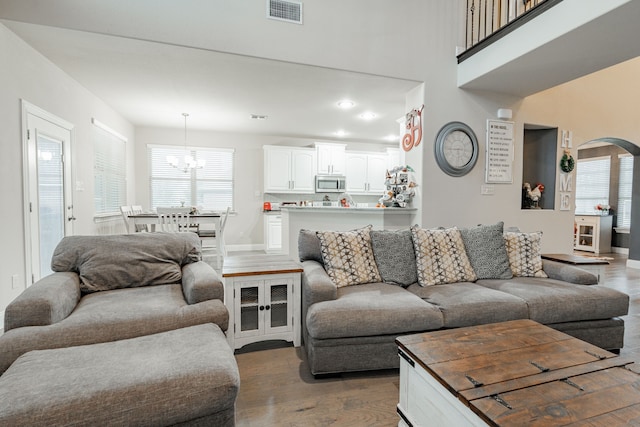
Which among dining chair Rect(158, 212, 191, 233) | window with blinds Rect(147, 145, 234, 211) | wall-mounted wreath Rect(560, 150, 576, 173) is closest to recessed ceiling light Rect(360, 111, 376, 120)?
wall-mounted wreath Rect(560, 150, 576, 173)

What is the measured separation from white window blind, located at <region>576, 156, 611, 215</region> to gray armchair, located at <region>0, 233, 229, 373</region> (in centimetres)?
860

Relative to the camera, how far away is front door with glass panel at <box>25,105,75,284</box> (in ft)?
10.0

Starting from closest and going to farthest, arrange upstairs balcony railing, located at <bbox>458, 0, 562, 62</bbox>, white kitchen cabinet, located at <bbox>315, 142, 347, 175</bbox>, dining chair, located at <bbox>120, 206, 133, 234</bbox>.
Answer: upstairs balcony railing, located at <bbox>458, 0, 562, 62</bbox>
dining chair, located at <bbox>120, 206, 133, 234</bbox>
white kitchen cabinet, located at <bbox>315, 142, 347, 175</bbox>

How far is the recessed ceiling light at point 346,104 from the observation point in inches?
176

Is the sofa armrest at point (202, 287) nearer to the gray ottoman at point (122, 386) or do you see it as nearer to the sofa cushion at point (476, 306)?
the gray ottoman at point (122, 386)

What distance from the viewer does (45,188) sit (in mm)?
3340

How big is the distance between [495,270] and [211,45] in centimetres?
333

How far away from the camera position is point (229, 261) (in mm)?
2582

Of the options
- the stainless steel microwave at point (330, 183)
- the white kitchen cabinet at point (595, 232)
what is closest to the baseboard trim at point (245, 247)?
the stainless steel microwave at point (330, 183)

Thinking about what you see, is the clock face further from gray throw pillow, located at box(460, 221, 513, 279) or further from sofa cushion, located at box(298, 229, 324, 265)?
sofa cushion, located at box(298, 229, 324, 265)

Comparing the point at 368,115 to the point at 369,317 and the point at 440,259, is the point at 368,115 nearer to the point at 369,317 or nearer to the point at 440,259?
the point at 440,259

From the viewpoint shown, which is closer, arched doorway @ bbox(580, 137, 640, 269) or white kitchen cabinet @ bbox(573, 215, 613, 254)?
arched doorway @ bbox(580, 137, 640, 269)

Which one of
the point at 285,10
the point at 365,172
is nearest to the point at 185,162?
the point at 285,10

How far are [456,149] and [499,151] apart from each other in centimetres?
66
